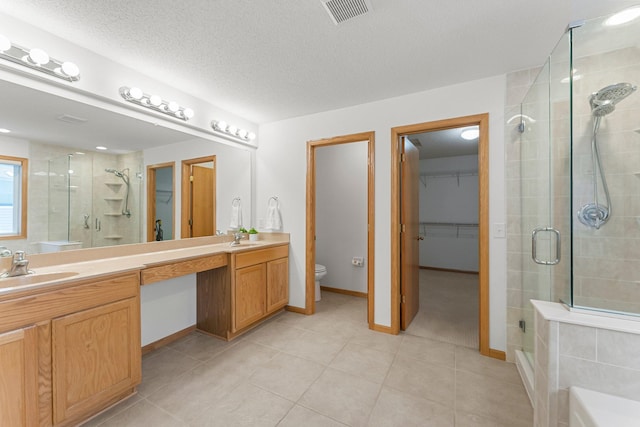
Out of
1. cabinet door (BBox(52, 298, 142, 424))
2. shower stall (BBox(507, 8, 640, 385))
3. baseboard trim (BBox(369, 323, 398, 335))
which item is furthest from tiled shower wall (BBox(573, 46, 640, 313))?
cabinet door (BBox(52, 298, 142, 424))

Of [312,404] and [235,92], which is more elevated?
[235,92]

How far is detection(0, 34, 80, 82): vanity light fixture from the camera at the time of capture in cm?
140

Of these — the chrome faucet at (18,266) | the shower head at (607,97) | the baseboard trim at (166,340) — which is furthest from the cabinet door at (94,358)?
the shower head at (607,97)

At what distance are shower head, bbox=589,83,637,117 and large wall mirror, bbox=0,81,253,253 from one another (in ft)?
10.3

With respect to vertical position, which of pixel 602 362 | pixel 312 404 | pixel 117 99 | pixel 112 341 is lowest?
pixel 312 404

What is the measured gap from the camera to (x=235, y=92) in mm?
2475

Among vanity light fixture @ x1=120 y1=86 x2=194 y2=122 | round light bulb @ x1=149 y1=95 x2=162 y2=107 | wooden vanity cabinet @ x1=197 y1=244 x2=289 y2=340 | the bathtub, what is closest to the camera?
the bathtub

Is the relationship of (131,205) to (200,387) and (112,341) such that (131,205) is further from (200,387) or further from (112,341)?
(200,387)

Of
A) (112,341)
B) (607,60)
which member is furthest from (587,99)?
(112,341)

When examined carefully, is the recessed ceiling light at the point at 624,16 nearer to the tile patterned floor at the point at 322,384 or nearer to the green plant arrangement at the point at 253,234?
the tile patterned floor at the point at 322,384

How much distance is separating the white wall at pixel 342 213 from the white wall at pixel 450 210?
8.28 ft

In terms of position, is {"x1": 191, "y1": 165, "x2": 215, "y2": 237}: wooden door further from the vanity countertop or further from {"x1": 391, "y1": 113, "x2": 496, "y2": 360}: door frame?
{"x1": 391, "y1": 113, "x2": 496, "y2": 360}: door frame

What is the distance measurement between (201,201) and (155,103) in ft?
3.34

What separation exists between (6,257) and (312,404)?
2.02 meters
